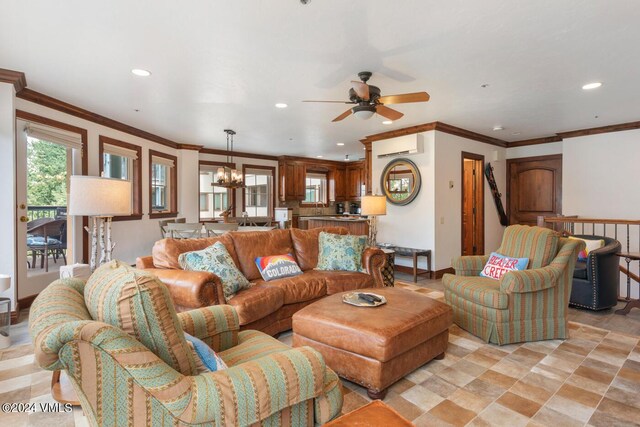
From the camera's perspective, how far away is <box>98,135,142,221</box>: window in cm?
514

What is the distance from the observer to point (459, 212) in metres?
5.77

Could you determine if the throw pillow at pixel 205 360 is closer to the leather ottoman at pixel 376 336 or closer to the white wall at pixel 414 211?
the leather ottoman at pixel 376 336

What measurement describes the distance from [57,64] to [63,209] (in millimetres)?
2226

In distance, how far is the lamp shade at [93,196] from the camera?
8.02 feet

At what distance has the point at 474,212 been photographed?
6527 millimetres

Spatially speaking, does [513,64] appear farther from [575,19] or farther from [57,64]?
[57,64]

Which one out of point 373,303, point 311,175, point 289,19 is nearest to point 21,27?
point 289,19

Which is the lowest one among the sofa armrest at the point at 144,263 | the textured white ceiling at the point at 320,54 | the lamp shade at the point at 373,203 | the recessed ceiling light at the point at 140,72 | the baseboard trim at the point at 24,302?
the baseboard trim at the point at 24,302

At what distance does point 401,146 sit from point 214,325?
4.50 meters

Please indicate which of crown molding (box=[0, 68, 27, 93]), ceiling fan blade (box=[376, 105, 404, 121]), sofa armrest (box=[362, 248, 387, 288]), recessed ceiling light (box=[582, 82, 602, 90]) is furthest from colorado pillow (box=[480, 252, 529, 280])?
crown molding (box=[0, 68, 27, 93])

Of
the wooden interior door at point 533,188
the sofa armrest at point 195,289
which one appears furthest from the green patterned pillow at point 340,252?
the wooden interior door at point 533,188

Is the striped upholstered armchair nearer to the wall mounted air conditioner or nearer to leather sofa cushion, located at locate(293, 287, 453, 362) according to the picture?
leather sofa cushion, located at locate(293, 287, 453, 362)

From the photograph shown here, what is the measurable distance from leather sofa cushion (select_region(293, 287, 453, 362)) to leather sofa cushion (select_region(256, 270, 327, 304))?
0.55 metres

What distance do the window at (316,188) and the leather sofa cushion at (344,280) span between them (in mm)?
5943
